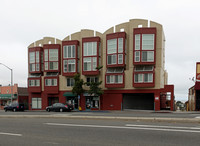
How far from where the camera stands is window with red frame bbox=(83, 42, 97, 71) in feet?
104

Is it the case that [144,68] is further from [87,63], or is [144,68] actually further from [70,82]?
[70,82]

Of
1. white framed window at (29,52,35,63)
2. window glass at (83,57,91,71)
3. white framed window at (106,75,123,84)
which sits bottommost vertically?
white framed window at (106,75,123,84)

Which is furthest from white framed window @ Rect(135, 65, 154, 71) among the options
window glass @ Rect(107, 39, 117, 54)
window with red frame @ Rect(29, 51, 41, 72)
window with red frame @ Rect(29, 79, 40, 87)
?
window with red frame @ Rect(29, 51, 41, 72)

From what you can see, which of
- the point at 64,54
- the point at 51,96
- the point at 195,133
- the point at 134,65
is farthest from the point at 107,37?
the point at 195,133

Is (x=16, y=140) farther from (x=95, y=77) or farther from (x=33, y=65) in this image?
(x=33, y=65)

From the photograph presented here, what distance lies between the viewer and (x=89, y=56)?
3177 cm

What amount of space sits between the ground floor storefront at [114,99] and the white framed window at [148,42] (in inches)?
264

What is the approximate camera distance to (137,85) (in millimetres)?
27922

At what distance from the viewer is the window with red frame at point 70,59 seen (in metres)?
33.2

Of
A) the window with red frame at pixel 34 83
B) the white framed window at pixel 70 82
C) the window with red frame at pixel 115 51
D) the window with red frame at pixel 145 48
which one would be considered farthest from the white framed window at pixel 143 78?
the window with red frame at pixel 34 83

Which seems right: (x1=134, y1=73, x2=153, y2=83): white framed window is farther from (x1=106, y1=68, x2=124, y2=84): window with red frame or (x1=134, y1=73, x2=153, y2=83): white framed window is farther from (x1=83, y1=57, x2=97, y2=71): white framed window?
(x1=83, y1=57, x2=97, y2=71): white framed window

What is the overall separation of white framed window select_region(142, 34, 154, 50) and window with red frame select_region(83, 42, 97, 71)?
854cm

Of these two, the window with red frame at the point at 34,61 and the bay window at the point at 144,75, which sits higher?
the window with red frame at the point at 34,61

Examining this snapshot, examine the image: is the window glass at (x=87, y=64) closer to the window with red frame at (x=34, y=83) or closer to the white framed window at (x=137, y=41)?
the white framed window at (x=137, y=41)
